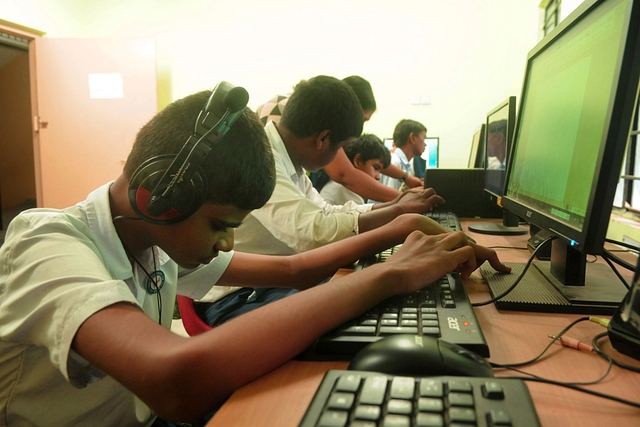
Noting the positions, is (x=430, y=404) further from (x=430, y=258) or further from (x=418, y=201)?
(x=418, y=201)

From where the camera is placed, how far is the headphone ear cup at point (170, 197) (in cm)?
59

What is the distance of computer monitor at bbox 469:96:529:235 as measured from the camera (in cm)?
125

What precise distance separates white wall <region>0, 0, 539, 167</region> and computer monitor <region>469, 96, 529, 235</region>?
252 centimetres

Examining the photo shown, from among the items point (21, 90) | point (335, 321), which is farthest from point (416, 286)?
point (21, 90)

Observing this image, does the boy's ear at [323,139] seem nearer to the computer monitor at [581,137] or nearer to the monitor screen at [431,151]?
the computer monitor at [581,137]

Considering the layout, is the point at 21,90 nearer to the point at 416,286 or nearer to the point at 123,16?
the point at 123,16

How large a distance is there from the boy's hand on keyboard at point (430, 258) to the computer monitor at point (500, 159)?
1.79ft

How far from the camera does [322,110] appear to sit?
55.2 inches

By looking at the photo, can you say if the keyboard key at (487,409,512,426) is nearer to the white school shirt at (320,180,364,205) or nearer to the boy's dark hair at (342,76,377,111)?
the white school shirt at (320,180,364,205)

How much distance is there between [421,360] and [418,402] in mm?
60

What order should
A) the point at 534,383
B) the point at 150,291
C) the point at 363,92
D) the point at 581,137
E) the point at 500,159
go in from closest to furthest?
the point at 534,383
the point at 581,137
the point at 150,291
the point at 500,159
the point at 363,92

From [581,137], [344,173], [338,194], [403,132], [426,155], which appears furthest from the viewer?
[426,155]

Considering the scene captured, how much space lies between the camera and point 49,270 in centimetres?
50

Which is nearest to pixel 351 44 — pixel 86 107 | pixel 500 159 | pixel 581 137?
pixel 86 107
